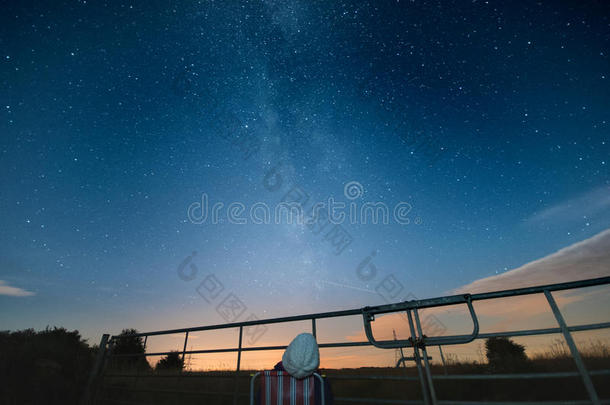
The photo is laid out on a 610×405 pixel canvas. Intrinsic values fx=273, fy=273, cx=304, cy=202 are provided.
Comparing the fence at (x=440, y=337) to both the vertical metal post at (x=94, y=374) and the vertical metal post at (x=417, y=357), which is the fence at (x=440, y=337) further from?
the vertical metal post at (x=94, y=374)

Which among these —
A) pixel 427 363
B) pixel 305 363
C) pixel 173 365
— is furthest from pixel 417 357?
pixel 173 365

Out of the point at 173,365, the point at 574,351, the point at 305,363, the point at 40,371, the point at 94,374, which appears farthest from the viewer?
the point at 40,371

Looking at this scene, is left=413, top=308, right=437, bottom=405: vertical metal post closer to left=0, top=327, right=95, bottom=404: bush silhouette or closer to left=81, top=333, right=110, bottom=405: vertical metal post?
left=81, top=333, right=110, bottom=405: vertical metal post

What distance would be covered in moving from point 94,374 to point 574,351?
20.4ft

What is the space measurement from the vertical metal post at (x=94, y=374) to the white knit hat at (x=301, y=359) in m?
4.38

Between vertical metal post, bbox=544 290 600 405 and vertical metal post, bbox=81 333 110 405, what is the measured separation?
20.1ft

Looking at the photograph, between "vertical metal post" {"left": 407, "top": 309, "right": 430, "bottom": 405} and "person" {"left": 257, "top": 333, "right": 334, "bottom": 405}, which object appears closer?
"person" {"left": 257, "top": 333, "right": 334, "bottom": 405}

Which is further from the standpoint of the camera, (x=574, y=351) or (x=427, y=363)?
(x=427, y=363)

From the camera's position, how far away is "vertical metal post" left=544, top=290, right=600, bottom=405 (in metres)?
1.75

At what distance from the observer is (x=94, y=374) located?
178 inches

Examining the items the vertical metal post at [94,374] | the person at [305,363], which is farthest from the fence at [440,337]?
the vertical metal post at [94,374]

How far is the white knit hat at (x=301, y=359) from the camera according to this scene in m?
2.01

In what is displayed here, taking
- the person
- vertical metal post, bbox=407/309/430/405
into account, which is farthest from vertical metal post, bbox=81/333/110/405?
vertical metal post, bbox=407/309/430/405

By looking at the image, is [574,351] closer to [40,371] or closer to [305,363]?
[305,363]
